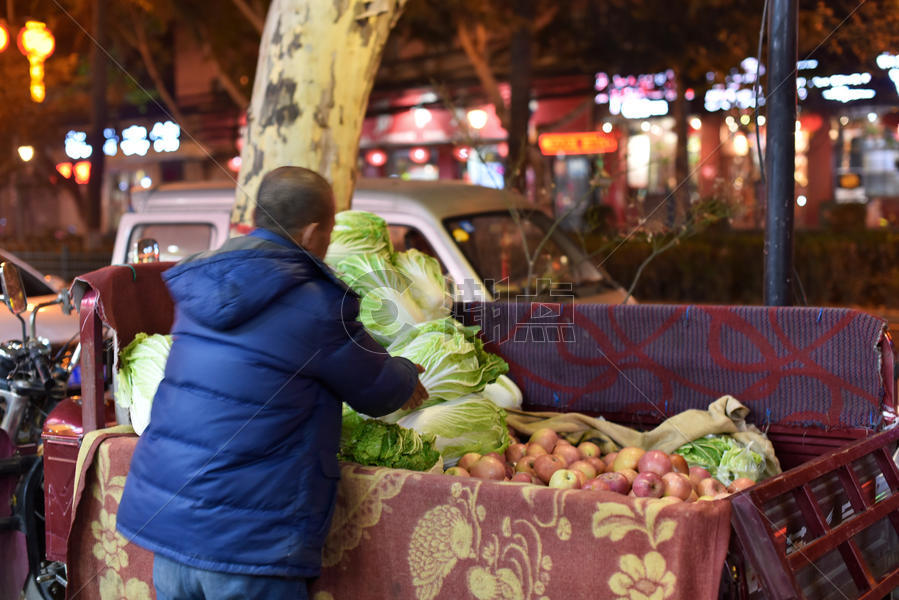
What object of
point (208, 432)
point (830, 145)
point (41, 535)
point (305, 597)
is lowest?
point (41, 535)

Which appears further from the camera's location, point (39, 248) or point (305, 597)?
point (39, 248)

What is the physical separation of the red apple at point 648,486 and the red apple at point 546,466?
36 cm

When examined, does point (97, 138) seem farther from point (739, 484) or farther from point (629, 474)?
point (739, 484)

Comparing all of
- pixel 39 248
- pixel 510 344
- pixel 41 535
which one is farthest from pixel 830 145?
pixel 41 535

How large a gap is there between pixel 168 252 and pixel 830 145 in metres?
18.7

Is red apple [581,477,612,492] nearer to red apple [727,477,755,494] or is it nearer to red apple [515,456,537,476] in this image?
red apple [515,456,537,476]

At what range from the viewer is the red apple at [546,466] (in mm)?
3404

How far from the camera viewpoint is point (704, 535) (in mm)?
2143

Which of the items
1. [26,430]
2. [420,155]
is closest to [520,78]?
[420,155]

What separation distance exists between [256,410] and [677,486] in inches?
60.3

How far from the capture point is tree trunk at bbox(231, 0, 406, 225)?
5383mm

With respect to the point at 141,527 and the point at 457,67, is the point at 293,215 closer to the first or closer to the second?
the point at 141,527

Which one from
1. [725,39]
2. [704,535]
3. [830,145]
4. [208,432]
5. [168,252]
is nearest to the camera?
[704,535]

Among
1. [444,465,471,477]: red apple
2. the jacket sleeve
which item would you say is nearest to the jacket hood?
the jacket sleeve
